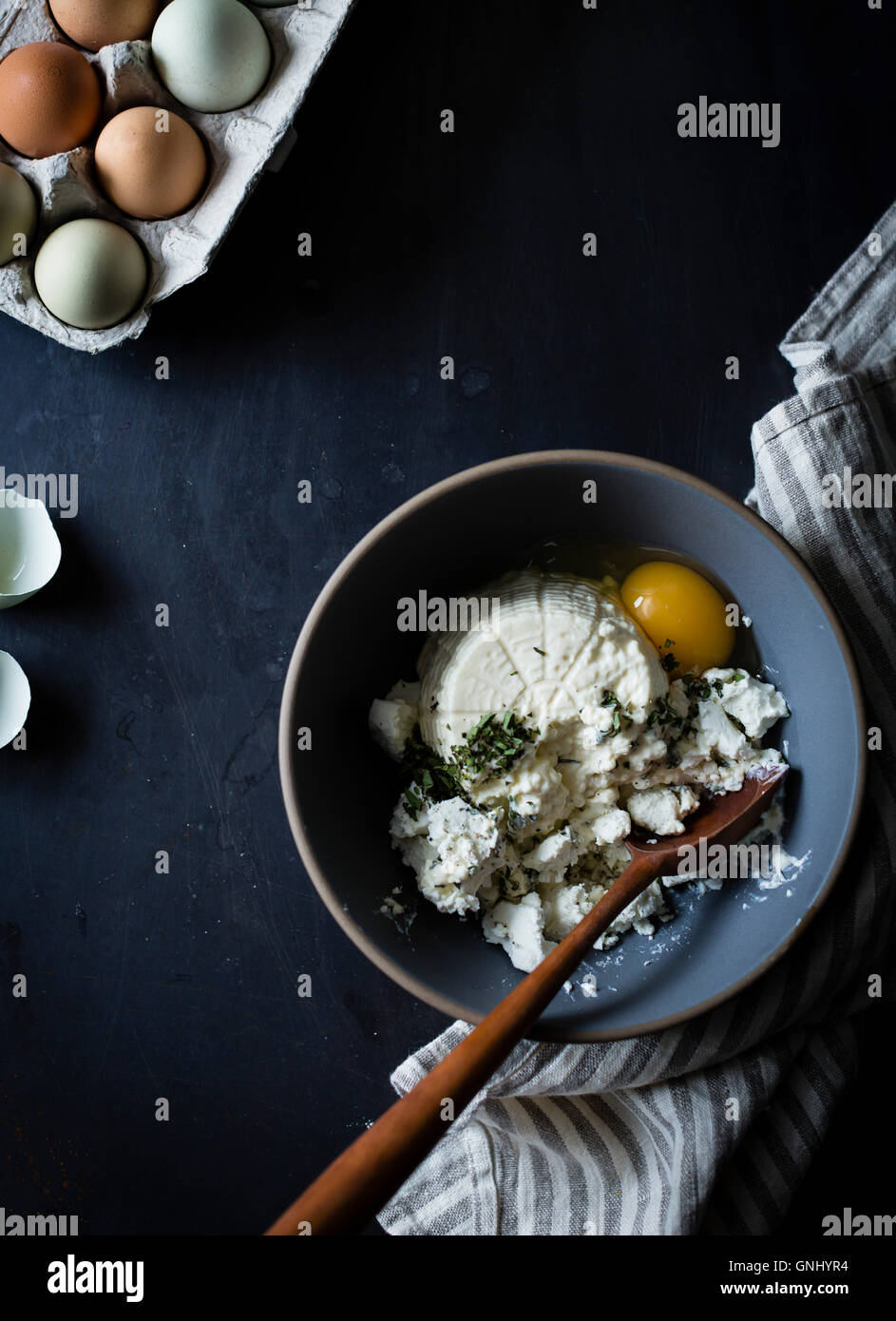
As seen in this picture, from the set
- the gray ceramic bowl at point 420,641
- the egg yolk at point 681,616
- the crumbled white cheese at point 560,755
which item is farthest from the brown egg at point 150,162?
the egg yolk at point 681,616

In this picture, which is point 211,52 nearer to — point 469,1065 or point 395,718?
point 395,718

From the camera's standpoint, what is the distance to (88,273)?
60.0 inches

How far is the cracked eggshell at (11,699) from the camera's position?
1.59 m

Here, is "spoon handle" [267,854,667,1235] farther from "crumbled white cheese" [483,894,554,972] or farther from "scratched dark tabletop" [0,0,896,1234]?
"scratched dark tabletop" [0,0,896,1234]

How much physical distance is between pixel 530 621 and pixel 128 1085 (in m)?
0.97

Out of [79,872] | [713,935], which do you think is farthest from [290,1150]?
[713,935]

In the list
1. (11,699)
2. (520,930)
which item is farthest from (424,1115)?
(11,699)

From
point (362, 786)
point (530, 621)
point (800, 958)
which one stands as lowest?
point (800, 958)

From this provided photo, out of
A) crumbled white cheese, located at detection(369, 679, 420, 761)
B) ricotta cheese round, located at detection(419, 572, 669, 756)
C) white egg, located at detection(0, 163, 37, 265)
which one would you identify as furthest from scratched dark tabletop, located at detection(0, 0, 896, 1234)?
ricotta cheese round, located at detection(419, 572, 669, 756)

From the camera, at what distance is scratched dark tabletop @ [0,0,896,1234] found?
1.58 m

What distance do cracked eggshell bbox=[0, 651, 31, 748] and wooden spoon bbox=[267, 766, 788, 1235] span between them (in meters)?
0.84

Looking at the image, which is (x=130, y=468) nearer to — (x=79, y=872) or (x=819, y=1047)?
(x=79, y=872)

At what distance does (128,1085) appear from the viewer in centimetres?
159

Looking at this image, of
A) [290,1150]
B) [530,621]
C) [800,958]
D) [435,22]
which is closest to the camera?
[530,621]
